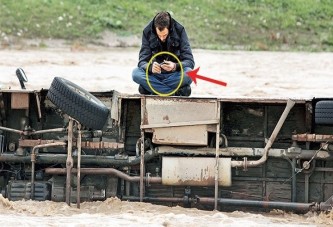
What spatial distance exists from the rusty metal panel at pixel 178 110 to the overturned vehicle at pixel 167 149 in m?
0.01

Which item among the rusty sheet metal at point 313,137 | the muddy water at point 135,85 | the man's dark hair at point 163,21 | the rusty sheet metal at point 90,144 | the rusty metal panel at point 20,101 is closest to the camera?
the muddy water at point 135,85

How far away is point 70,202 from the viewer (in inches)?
436

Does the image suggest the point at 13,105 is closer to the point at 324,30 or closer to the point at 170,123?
the point at 170,123

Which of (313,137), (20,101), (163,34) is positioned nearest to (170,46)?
(163,34)

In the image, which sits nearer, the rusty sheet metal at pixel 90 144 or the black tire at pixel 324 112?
the black tire at pixel 324 112

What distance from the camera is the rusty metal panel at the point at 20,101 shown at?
1132 centimetres

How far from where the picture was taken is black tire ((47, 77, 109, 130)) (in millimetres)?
10688

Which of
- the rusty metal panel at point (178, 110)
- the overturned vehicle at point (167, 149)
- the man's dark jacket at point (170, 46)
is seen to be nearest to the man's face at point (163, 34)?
the man's dark jacket at point (170, 46)

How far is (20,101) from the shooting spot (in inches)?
446

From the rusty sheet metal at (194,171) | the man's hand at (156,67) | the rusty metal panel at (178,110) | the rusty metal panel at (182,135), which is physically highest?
the man's hand at (156,67)

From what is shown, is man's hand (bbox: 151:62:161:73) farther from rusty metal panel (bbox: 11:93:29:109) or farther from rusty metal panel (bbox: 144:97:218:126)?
rusty metal panel (bbox: 11:93:29:109)

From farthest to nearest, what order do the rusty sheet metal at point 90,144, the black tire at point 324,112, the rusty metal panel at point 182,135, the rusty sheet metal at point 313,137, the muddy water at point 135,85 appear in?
the rusty sheet metal at point 90,144
the rusty metal panel at point 182,135
the rusty sheet metal at point 313,137
the black tire at point 324,112
the muddy water at point 135,85

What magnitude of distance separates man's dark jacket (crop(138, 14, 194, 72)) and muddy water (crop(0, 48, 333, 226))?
69.4 inches

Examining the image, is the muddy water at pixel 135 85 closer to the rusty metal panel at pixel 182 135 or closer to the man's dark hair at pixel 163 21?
the rusty metal panel at pixel 182 135
